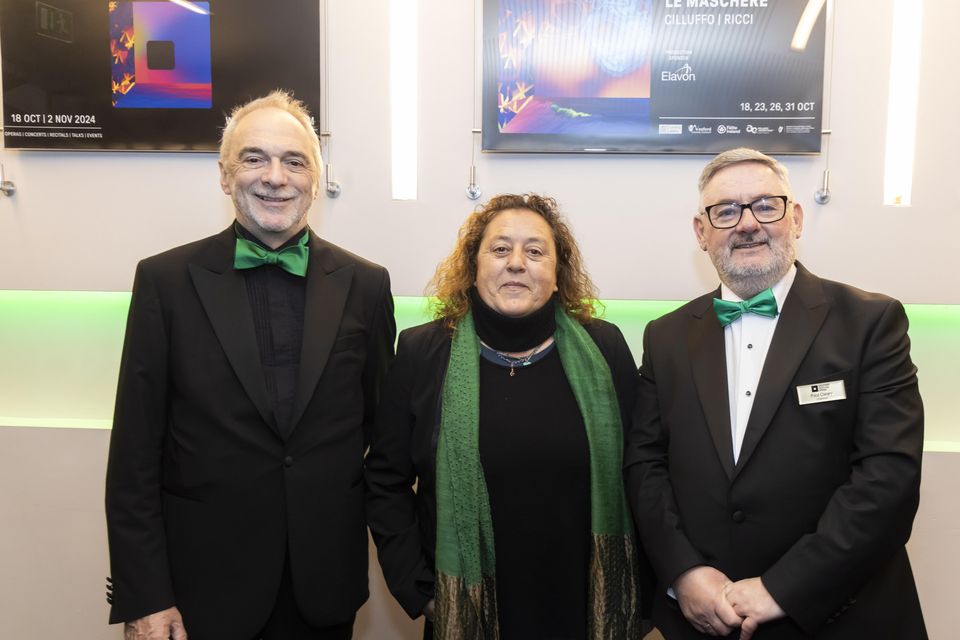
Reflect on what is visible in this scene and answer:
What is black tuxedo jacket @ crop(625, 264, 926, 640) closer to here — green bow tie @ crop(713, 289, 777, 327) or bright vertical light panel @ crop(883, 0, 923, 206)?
green bow tie @ crop(713, 289, 777, 327)

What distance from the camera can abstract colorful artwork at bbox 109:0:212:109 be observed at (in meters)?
2.94

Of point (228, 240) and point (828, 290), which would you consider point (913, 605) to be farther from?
point (228, 240)

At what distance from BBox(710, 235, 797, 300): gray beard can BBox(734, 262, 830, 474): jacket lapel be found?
0.07 metres

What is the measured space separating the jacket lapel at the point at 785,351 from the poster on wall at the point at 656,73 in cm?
117

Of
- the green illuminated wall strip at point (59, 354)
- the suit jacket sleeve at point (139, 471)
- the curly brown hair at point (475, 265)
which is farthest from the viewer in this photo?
the green illuminated wall strip at point (59, 354)

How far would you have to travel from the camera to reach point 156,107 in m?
2.99

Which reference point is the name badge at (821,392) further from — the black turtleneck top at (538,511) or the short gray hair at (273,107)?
the short gray hair at (273,107)

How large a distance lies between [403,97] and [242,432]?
177cm

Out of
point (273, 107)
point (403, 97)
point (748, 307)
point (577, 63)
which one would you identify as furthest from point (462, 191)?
point (748, 307)

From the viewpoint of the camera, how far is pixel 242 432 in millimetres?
1834

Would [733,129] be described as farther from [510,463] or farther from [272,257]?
[272,257]

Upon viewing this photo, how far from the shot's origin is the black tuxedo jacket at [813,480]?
1.69m

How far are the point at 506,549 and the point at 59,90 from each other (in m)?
2.83

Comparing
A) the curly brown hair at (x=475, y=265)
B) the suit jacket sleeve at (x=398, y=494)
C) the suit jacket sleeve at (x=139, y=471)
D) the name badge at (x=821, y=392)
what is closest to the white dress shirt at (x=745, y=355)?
the name badge at (x=821, y=392)
